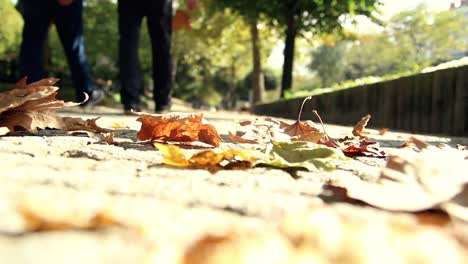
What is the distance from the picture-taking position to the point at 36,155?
55.6 inches

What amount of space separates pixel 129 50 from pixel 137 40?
153mm

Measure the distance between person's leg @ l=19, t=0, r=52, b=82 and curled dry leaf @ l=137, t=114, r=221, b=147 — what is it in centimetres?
336

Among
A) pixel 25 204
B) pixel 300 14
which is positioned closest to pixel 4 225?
pixel 25 204

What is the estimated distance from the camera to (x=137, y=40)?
5.23 meters

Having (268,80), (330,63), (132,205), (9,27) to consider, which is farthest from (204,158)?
(268,80)

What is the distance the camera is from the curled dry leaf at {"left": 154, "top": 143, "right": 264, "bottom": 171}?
1.28 meters

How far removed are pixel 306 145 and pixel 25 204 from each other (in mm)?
916

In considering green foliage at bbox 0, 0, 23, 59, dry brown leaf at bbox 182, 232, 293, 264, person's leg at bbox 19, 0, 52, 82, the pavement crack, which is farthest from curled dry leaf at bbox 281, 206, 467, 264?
green foliage at bbox 0, 0, 23, 59

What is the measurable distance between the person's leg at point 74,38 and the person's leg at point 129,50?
1.31 ft

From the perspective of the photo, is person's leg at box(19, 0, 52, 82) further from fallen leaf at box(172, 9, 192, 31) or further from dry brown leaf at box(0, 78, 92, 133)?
dry brown leaf at box(0, 78, 92, 133)

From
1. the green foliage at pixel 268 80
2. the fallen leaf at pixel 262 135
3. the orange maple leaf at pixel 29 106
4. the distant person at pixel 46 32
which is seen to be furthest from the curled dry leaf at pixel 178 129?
the green foliage at pixel 268 80

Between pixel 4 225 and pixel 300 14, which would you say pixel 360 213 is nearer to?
pixel 4 225

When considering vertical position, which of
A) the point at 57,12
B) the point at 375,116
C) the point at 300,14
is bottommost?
the point at 375,116

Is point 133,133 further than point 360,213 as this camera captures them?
Yes
